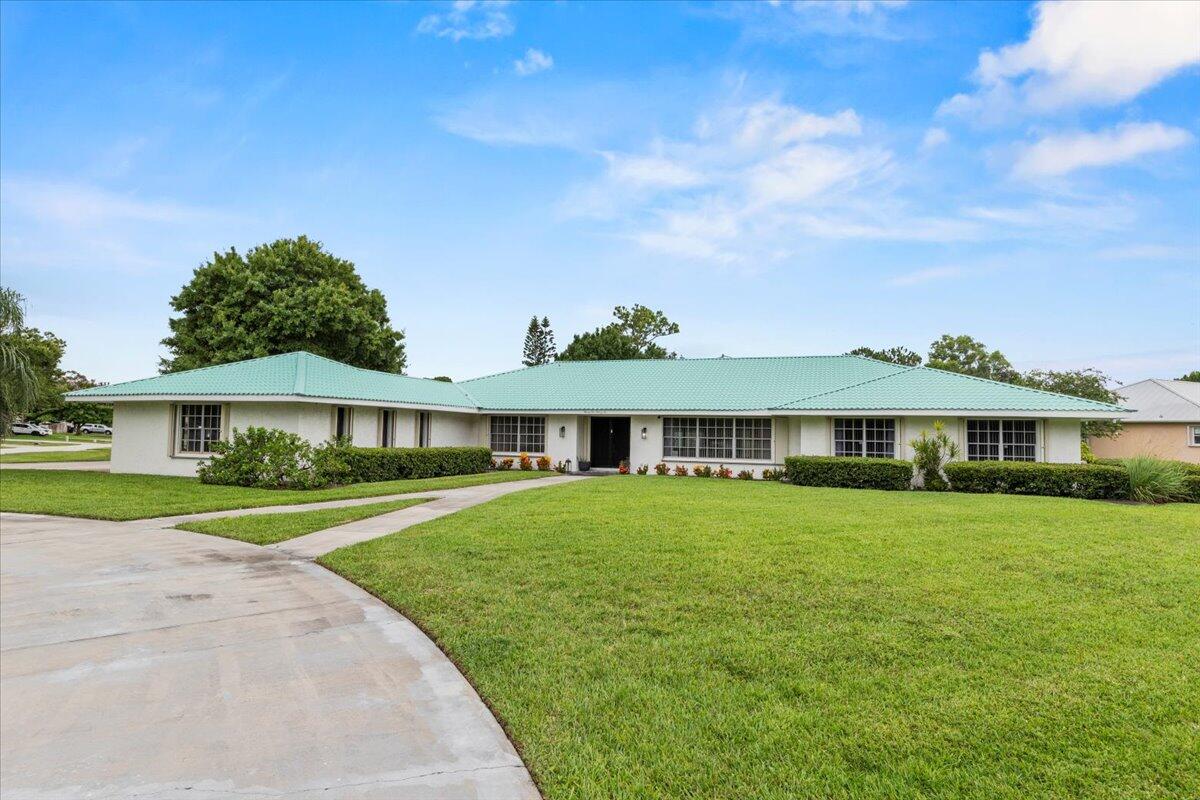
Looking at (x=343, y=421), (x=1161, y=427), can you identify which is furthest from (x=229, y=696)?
(x=1161, y=427)

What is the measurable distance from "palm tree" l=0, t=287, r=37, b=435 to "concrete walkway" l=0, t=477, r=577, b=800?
15.8 metres

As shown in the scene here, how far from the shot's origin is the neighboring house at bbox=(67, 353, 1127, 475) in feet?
63.8

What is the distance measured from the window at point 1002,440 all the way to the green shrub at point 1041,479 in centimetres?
173

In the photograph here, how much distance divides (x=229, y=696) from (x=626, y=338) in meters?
46.4

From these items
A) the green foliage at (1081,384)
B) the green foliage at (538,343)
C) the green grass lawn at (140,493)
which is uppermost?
the green foliage at (538,343)

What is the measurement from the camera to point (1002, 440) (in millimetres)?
19531

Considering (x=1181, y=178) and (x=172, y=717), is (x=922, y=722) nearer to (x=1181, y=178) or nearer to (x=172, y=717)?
(x=172, y=717)

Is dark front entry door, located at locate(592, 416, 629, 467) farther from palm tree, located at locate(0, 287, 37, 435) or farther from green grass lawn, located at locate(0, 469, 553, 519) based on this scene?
palm tree, located at locate(0, 287, 37, 435)

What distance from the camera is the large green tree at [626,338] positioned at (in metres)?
47.9

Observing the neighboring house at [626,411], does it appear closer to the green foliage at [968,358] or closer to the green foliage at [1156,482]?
the green foliage at [1156,482]

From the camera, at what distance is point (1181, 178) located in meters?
14.9

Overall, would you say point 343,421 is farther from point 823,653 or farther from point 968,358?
point 968,358

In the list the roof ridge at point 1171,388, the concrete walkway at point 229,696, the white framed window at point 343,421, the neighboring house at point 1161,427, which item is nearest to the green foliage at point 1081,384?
the neighboring house at point 1161,427

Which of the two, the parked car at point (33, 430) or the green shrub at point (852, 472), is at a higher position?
the parked car at point (33, 430)
